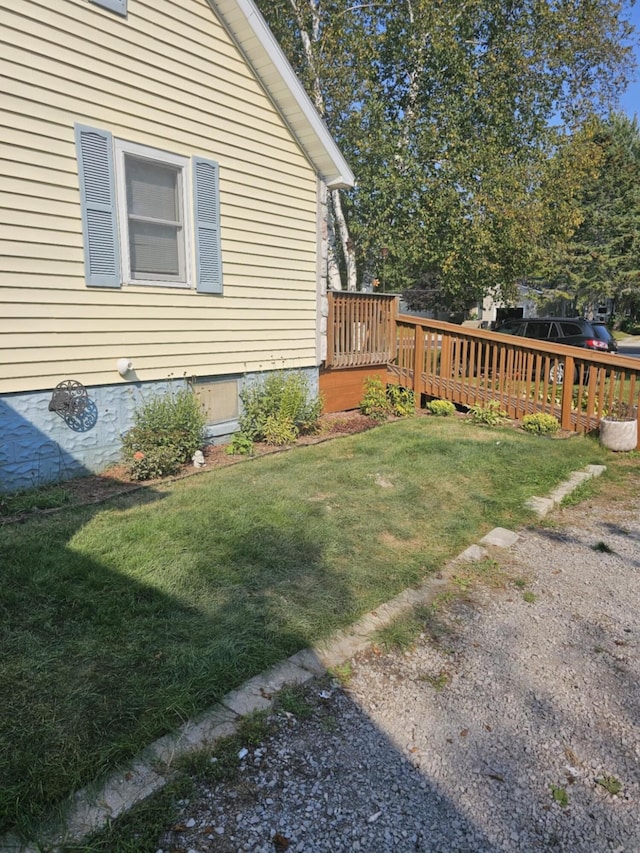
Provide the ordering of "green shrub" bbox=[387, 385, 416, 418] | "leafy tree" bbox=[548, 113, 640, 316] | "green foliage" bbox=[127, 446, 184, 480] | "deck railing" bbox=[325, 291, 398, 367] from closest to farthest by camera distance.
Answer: "green foliage" bbox=[127, 446, 184, 480] < "deck railing" bbox=[325, 291, 398, 367] < "green shrub" bbox=[387, 385, 416, 418] < "leafy tree" bbox=[548, 113, 640, 316]

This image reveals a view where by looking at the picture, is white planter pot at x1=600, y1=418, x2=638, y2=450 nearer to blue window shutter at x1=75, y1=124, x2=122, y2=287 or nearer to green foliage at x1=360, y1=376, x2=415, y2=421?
green foliage at x1=360, y1=376, x2=415, y2=421

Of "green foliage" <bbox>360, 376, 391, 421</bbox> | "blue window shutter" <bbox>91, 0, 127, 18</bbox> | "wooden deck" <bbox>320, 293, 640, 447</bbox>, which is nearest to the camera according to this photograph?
"blue window shutter" <bbox>91, 0, 127, 18</bbox>

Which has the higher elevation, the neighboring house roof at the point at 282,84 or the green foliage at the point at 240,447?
the neighboring house roof at the point at 282,84

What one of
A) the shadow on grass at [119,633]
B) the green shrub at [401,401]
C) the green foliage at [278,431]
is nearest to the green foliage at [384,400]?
the green shrub at [401,401]

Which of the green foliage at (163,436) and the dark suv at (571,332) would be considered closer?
the green foliage at (163,436)

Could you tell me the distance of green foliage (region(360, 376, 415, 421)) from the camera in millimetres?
8672

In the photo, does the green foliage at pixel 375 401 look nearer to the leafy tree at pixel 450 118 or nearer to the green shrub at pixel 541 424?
the green shrub at pixel 541 424

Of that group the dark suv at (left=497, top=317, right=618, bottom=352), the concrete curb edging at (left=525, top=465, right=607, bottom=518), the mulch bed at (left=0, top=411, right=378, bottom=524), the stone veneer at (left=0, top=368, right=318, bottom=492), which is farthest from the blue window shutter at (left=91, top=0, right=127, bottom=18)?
the dark suv at (left=497, top=317, right=618, bottom=352)

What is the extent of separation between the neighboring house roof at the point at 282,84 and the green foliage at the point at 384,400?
→ 10.0 ft

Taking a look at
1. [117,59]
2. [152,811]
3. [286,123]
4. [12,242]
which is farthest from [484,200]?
[152,811]

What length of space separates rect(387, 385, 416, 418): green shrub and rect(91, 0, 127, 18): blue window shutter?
19.9 feet

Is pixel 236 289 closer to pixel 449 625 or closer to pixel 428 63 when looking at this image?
pixel 449 625

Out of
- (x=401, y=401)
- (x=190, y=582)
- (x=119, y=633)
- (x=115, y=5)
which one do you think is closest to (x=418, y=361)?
(x=401, y=401)

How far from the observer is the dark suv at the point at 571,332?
1250 centimetres
